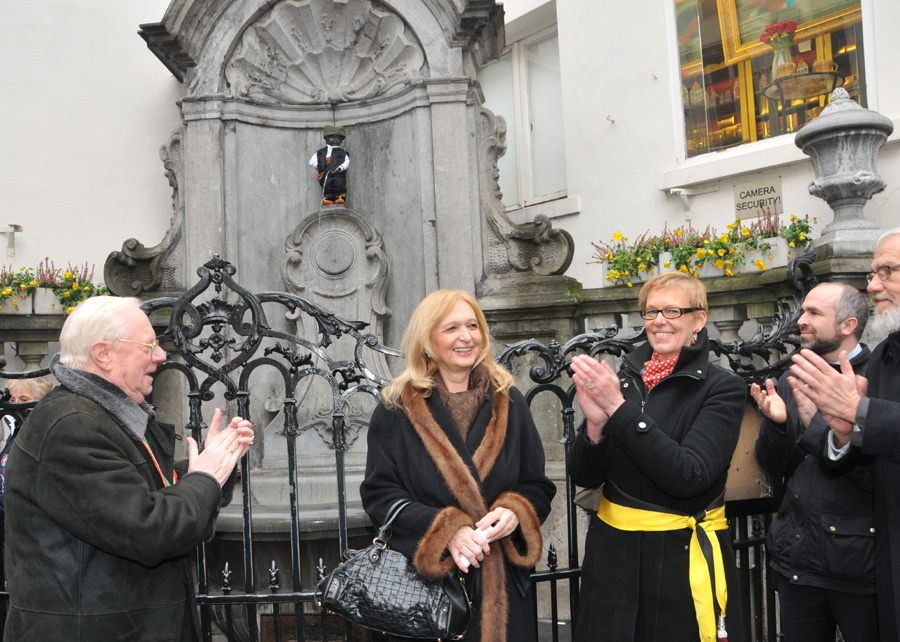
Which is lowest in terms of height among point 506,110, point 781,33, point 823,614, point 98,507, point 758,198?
point 823,614

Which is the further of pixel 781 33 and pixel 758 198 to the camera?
pixel 781 33

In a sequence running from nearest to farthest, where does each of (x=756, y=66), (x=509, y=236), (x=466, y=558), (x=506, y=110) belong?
(x=466, y=558)
(x=509, y=236)
(x=756, y=66)
(x=506, y=110)

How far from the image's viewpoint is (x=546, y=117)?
29.9 feet

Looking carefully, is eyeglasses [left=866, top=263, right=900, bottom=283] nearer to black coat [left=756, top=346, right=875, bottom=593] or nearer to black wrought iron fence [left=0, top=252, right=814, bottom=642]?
black coat [left=756, top=346, right=875, bottom=593]

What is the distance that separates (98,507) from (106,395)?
1.09ft

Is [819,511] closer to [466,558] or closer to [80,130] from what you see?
[466,558]

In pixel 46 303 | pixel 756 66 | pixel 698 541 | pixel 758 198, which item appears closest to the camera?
pixel 698 541

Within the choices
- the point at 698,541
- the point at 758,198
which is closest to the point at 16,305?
the point at 698,541

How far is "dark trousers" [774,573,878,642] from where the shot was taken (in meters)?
2.66

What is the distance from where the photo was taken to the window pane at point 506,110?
367 inches

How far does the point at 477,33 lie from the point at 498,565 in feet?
15.2

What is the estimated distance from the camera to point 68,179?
7477mm

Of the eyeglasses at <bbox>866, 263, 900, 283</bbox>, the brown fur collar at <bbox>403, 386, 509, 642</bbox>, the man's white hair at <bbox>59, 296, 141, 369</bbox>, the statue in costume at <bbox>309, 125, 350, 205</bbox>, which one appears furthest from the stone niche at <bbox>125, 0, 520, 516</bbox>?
the eyeglasses at <bbox>866, 263, 900, 283</bbox>

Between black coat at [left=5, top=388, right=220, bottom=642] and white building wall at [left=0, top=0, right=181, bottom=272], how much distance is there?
5691 millimetres
